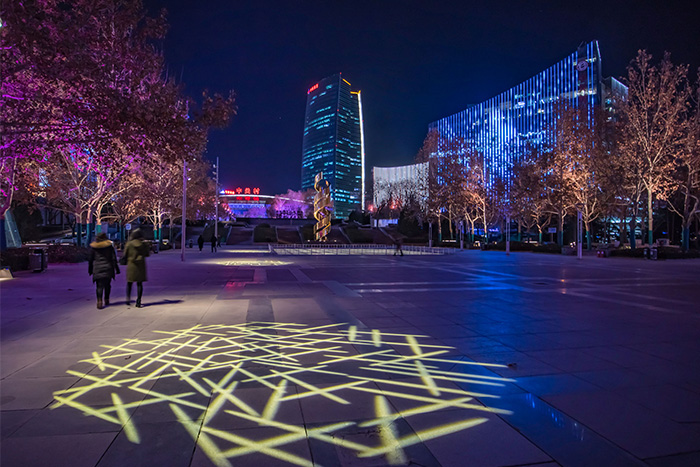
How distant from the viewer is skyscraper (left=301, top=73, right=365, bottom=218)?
161 meters

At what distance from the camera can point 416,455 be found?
321 centimetres

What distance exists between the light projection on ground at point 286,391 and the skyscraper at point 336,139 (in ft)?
501

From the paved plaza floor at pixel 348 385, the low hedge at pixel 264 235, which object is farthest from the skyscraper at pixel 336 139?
the paved plaza floor at pixel 348 385

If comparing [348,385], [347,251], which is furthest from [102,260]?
[347,251]

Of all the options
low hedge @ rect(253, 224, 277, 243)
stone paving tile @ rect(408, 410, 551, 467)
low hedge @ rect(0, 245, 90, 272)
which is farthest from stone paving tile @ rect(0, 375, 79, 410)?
low hedge @ rect(253, 224, 277, 243)

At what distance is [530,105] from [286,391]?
114 m

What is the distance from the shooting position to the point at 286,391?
4.53 metres

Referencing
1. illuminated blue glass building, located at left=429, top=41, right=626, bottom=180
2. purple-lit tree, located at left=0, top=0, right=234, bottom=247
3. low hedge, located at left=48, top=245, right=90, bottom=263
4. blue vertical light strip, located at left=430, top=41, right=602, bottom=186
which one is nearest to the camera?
purple-lit tree, located at left=0, top=0, right=234, bottom=247

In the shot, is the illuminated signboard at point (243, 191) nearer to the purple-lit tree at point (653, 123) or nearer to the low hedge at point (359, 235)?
the low hedge at point (359, 235)

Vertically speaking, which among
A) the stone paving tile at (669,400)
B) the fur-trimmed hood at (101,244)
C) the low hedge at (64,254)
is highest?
the fur-trimmed hood at (101,244)

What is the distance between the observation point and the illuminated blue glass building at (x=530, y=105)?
84000mm

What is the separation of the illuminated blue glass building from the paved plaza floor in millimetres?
67373

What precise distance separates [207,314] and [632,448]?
7.73 m

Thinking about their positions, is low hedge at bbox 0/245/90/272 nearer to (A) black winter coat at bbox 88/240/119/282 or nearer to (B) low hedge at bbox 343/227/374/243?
(A) black winter coat at bbox 88/240/119/282
